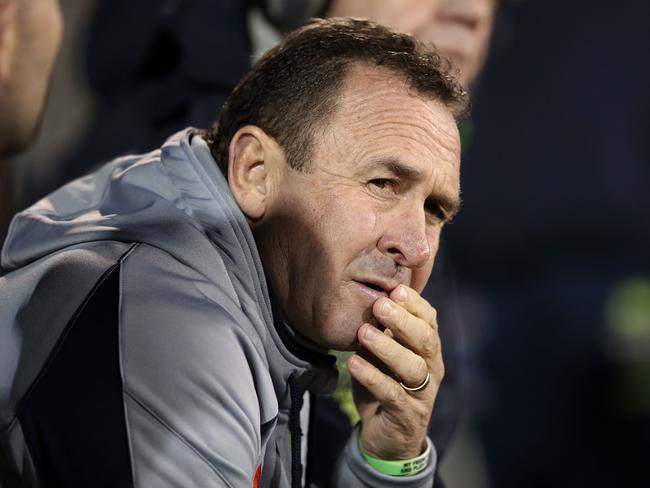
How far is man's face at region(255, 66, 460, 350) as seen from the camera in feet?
3.43

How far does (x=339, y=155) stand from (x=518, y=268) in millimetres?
2266

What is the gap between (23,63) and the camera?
1.53 m

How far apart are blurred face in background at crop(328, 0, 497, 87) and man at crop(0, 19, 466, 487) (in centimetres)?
69

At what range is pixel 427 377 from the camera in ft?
3.75

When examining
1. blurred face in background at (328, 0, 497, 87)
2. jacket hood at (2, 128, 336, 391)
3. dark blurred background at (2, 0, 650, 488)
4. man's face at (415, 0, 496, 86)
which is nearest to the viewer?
jacket hood at (2, 128, 336, 391)

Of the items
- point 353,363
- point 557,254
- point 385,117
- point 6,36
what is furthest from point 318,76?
point 557,254

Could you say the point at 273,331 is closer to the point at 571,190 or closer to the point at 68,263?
the point at 68,263

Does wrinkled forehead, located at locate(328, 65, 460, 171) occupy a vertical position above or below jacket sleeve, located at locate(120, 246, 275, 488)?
above

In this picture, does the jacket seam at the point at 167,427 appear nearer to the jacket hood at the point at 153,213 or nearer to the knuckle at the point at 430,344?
the jacket hood at the point at 153,213

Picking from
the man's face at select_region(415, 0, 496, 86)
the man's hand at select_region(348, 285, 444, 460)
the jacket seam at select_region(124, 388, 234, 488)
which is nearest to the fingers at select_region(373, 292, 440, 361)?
the man's hand at select_region(348, 285, 444, 460)

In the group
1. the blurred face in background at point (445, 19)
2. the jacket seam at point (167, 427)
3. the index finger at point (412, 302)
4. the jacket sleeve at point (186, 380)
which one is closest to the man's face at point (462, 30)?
the blurred face in background at point (445, 19)

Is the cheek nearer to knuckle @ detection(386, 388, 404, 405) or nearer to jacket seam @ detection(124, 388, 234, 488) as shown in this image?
knuckle @ detection(386, 388, 404, 405)

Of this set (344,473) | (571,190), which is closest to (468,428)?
(571,190)

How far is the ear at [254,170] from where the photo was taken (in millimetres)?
1100
